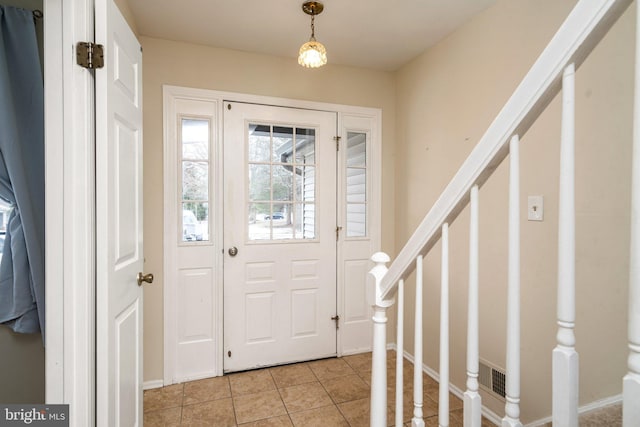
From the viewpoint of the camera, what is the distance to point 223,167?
2.50 m

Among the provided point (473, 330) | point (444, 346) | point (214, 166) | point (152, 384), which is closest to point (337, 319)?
point (152, 384)

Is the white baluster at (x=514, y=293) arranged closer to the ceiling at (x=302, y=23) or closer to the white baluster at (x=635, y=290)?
the white baluster at (x=635, y=290)

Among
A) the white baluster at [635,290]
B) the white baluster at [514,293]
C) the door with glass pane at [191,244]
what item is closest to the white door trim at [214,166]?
the door with glass pane at [191,244]

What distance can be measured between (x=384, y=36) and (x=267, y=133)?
1.13 metres

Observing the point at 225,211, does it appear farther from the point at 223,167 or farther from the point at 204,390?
the point at 204,390

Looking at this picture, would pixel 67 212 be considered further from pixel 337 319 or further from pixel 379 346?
pixel 337 319

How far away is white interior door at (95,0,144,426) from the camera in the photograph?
117 centimetres

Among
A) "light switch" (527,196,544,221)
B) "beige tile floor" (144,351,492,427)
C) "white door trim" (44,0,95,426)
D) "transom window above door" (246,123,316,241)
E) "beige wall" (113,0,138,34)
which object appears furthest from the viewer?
"transom window above door" (246,123,316,241)

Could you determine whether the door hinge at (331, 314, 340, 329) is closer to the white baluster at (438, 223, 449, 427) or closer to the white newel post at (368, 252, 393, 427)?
the white newel post at (368, 252, 393, 427)

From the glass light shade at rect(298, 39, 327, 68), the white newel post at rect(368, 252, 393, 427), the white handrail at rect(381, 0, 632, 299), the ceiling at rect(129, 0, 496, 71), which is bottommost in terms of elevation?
the white newel post at rect(368, 252, 393, 427)

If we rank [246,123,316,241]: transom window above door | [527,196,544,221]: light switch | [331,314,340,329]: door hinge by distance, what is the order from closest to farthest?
[527,196,544,221]: light switch → [246,123,316,241]: transom window above door → [331,314,340,329]: door hinge

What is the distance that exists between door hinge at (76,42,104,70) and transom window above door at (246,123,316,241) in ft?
4.72

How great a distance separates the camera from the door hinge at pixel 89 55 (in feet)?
3.64

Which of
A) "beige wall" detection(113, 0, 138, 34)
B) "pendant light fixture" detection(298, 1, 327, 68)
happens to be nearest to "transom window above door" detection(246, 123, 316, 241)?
A: "pendant light fixture" detection(298, 1, 327, 68)
